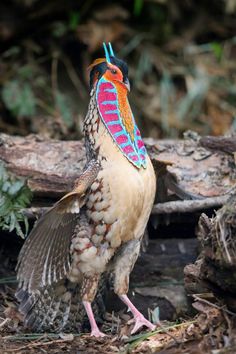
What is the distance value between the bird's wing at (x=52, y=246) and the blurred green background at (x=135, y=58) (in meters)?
2.89

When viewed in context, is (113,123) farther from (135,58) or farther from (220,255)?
(135,58)

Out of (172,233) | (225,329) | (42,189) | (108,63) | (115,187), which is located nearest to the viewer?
(225,329)

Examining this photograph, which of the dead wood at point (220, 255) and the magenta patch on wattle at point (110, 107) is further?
the magenta patch on wattle at point (110, 107)

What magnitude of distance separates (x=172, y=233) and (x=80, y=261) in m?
1.08

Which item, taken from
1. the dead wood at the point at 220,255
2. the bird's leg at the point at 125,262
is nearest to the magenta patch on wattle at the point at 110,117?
the bird's leg at the point at 125,262

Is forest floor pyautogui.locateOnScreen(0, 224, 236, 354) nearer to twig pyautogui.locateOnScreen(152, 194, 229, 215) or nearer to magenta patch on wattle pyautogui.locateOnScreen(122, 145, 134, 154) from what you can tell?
twig pyautogui.locateOnScreen(152, 194, 229, 215)

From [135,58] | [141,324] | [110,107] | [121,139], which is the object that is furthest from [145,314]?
[135,58]

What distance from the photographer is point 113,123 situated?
3.93 m

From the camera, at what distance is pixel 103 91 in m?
3.99

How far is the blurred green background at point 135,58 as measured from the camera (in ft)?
22.7

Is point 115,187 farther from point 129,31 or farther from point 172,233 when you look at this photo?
point 129,31

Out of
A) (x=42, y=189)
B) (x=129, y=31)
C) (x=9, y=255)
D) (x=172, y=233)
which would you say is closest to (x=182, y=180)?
(x=172, y=233)

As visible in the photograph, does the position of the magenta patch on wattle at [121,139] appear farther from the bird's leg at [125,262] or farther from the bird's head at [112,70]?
the bird's leg at [125,262]

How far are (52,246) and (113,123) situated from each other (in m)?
0.64
